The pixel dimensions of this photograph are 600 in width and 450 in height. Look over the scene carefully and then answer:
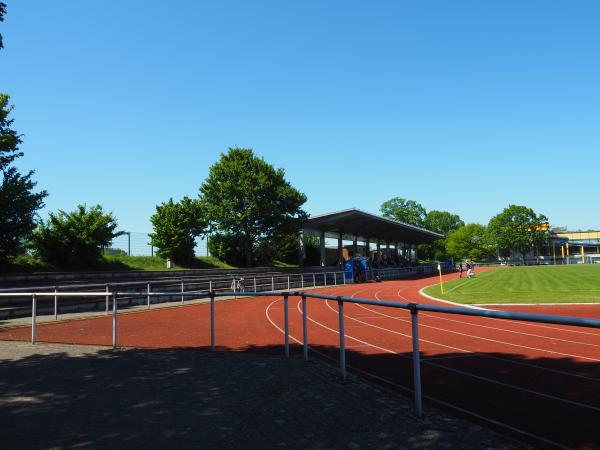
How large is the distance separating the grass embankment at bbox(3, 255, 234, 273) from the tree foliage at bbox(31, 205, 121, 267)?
0.66 metres

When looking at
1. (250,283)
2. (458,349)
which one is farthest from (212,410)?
(250,283)

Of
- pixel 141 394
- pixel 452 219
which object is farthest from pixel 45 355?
pixel 452 219

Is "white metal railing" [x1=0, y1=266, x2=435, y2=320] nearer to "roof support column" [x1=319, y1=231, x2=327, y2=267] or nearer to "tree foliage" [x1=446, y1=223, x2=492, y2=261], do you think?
"roof support column" [x1=319, y1=231, x2=327, y2=267]

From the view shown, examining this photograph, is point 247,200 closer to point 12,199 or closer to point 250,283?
point 250,283

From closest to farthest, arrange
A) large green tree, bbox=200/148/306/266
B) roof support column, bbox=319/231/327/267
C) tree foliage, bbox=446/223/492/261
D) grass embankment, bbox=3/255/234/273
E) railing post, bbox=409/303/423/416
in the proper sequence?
1. railing post, bbox=409/303/423/416
2. grass embankment, bbox=3/255/234/273
3. large green tree, bbox=200/148/306/266
4. roof support column, bbox=319/231/327/267
5. tree foliage, bbox=446/223/492/261

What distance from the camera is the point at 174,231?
119 ft

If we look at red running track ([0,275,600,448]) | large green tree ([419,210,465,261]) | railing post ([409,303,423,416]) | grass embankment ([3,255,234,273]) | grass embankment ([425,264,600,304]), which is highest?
large green tree ([419,210,465,261])

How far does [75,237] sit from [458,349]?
24635 millimetres

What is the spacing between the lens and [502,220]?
391 feet

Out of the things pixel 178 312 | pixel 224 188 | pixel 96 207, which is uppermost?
pixel 224 188

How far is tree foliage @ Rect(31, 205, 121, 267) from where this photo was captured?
86.5 feet

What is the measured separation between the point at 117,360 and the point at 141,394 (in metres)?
2.52

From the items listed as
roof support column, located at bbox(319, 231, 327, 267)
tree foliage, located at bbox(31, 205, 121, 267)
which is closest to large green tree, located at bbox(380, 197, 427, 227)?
roof support column, located at bbox(319, 231, 327, 267)

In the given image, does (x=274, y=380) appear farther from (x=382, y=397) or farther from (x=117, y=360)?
(x=117, y=360)
